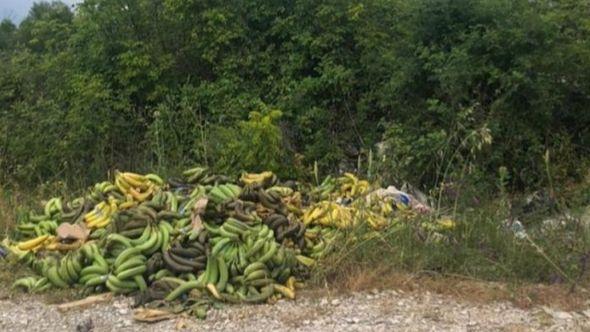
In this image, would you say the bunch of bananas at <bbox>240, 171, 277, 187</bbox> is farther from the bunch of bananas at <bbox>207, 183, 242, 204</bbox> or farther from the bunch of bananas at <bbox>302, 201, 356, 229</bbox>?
the bunch of bananas at <bbox>302, 201, 356, 229</bbox>

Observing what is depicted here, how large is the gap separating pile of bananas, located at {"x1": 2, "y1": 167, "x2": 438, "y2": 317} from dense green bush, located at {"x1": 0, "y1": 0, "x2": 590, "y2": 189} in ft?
4.84

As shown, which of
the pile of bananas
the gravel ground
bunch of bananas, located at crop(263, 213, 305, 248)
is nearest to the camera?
the gravel ground

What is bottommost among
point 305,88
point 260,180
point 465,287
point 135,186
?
point 465,287

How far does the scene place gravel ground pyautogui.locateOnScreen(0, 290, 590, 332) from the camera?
4820 mm

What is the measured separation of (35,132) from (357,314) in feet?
21.9

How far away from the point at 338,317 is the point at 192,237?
54.0 inches

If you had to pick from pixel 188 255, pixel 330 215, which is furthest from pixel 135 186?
pixel 330 215

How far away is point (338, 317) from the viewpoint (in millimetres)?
4957

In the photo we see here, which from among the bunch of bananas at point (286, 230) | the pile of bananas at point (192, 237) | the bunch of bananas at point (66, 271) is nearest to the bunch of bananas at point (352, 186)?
the pile of bananas at point (192, 237)

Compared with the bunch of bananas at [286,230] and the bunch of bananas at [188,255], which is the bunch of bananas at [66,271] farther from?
the bunch of bananas at [286,230]

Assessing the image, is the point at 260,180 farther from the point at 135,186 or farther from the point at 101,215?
the point at 101,215

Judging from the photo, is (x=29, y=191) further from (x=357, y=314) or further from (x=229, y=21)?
(x=357, y=314)

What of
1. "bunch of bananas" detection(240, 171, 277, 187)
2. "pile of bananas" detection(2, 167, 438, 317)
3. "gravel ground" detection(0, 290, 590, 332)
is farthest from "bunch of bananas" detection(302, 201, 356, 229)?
"gravel ground" detection(0, 290, 590, 332)

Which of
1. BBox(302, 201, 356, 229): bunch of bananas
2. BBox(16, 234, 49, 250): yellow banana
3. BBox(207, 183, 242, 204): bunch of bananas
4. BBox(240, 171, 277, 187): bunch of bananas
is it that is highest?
BBox(207, 183, 242, 204): bunch of bananas
